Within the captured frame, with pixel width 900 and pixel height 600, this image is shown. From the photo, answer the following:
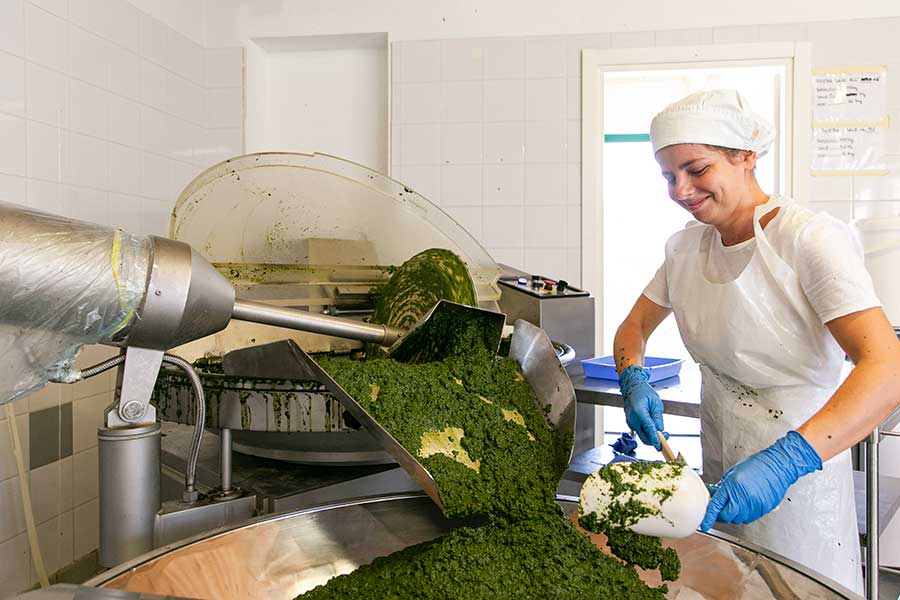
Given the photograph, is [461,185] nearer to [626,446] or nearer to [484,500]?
[626,446]

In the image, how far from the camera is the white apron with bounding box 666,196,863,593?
131 cm

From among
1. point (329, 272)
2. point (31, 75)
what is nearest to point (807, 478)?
point (329, 272)

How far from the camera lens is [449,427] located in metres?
0.98

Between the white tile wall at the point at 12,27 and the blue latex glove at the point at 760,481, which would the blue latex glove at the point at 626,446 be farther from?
the white tile wall at the point at 12,27

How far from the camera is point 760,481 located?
1.00 m

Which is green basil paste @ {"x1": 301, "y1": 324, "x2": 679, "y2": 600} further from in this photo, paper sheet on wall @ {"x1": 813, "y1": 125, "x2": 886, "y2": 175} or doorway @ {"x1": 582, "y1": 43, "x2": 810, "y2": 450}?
paper sheet on wall @ {"x1": 813, "y1": 125, "x2": 886, "y2": 175}

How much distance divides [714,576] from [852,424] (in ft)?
1.19

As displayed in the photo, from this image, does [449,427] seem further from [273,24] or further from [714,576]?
[273,24]

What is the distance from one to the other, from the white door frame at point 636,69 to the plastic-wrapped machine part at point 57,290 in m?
2.52

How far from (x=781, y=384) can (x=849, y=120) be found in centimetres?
210

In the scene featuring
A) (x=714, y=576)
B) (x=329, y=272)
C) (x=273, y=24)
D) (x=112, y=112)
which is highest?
(x=273, y=24)

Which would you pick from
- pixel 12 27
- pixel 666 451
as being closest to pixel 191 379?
pixel 666 451

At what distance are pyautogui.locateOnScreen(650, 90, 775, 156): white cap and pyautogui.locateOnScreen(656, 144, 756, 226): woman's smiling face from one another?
0.02 metres

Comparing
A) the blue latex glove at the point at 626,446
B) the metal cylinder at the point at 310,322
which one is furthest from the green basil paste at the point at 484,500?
the blue latex glove at the point at 626,446
